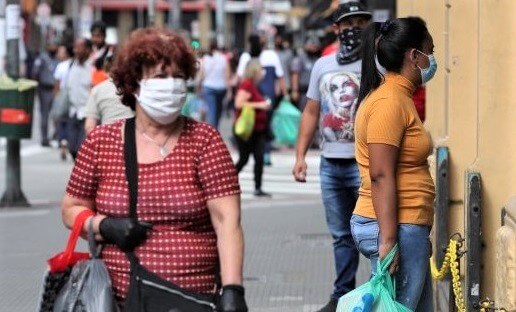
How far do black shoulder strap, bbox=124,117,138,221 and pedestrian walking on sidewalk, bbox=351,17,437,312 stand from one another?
1.32 m

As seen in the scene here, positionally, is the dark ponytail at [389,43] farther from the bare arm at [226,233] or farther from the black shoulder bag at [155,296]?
the black shoulder bag at [155,296]

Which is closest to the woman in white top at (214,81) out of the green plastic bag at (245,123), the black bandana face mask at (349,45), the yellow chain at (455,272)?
the green plastic bag at (245,123)

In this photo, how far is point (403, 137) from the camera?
6270mm

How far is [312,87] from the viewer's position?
918cm

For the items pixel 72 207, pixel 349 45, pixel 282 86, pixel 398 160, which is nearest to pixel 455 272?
pixel 398 160

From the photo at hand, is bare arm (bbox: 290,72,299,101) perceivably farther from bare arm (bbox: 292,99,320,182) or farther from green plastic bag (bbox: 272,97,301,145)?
bare arm (bbox: 292,99,320,182)

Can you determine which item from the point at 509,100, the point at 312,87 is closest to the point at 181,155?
the point at 509,100

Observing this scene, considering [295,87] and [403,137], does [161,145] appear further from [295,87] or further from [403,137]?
[295,87]

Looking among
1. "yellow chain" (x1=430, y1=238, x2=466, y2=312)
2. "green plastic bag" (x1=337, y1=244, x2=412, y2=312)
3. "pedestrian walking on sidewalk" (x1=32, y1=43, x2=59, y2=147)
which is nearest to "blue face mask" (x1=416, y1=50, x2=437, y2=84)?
"green plastic bag" (x1=337, y1=244, x2=412, y2=312)

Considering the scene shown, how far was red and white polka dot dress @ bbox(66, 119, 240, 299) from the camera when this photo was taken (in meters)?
5.09

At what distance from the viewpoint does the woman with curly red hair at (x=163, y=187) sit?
5.09m

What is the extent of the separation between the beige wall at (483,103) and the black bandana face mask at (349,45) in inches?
22.6

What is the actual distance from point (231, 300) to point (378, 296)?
1.26 m

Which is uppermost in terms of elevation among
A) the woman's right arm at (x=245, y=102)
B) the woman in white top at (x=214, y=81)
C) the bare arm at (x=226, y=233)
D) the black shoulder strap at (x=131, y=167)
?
the black shoulder strap at (x=131, y=167)
